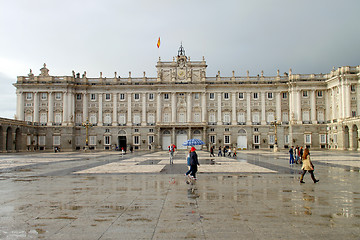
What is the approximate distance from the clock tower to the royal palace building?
0.75 feet

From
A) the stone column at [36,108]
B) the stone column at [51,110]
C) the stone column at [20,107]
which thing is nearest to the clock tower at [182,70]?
the stone column at [51,110]

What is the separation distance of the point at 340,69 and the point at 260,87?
16529mm

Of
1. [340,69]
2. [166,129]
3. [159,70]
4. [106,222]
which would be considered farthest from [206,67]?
[106,222]

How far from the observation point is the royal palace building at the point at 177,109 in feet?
228

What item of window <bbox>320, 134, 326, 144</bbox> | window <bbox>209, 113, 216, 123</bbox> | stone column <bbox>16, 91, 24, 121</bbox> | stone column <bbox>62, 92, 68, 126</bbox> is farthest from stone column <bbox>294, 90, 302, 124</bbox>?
stone column <bbox>16, 91, 24, 121</bbox>

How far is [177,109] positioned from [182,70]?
29.4 ft

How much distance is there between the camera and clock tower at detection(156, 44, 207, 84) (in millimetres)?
71688

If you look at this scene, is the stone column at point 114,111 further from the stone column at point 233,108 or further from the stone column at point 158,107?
the stone column at point 233,108

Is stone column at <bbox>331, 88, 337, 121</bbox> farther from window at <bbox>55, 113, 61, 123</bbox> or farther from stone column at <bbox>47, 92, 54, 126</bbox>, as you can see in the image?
stone column at <bbox>47, 92, 54, 126</bbox>

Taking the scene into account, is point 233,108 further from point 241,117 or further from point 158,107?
point 158,107

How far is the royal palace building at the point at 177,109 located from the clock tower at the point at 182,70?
0.75ft

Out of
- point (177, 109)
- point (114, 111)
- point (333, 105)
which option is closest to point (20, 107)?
point (114, 111)

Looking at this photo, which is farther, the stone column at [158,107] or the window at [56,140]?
the stone column at [158,107]

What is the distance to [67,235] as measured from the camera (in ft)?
22.8
